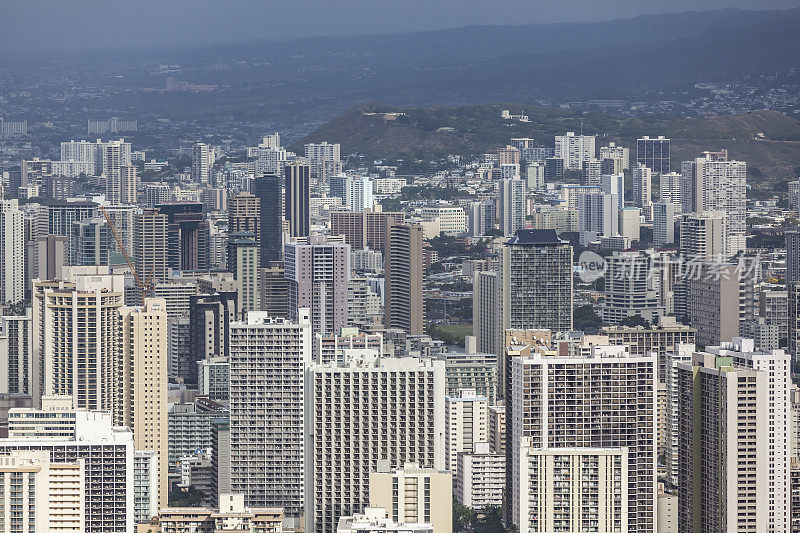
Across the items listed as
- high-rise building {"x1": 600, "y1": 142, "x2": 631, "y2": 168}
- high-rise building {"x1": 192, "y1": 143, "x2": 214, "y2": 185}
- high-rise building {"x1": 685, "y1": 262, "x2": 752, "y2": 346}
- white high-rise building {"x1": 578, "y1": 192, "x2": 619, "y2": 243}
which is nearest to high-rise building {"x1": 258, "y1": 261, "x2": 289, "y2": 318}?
high-rise building {"x1": 685, "y1": 262, "x2": 752, "y2": 346}

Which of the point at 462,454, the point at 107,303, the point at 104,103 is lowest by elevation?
the point at 462,454

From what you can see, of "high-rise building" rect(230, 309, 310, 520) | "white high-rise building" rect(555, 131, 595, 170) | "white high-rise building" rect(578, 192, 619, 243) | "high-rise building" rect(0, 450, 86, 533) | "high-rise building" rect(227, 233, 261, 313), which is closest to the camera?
"high-rise building" rect(0, 450, 86, 533)

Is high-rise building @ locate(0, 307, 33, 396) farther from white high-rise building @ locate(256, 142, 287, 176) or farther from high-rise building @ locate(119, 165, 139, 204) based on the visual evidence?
white high-rise building @ locate(256, 142, 287, 176)

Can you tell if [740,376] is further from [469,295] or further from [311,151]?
[311,151]

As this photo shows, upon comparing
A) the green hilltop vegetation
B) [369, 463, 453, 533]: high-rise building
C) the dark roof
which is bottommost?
[369, 463, 453, 533]: high-rise building

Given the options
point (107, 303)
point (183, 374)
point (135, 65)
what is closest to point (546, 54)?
point (135, 65)

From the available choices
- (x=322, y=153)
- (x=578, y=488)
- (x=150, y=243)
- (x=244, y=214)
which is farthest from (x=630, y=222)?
(x=578, y=488)

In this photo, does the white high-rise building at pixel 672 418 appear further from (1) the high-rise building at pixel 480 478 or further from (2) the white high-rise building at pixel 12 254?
(2) the white high-rise building at pixel 12 254

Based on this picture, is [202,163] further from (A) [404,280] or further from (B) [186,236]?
(A) [404,280]
